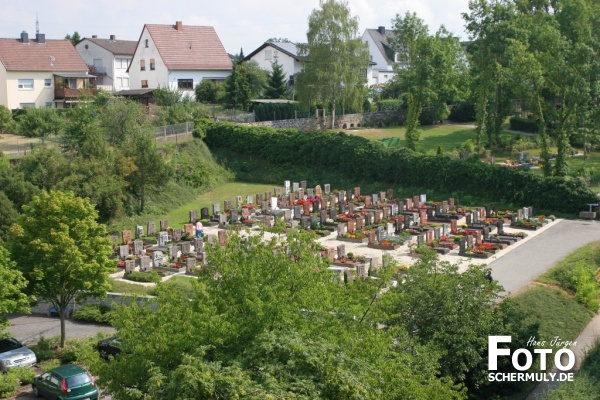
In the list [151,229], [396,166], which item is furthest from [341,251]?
[396,166]

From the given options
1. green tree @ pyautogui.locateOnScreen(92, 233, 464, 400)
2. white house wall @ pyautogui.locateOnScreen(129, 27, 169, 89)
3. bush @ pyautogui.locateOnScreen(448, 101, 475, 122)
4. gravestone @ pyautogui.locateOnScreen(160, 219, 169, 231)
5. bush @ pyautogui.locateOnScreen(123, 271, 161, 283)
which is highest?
white house wall @ pyautogui.locateOnScreen(129, 27, 169, 89)

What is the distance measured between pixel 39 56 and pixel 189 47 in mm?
13072

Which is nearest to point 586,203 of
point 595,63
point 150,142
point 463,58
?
point 595,63

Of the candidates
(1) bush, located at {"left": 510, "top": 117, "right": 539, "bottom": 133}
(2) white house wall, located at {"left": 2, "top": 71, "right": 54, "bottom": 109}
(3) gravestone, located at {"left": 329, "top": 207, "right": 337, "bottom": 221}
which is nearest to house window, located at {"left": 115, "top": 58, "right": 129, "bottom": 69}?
(2) white house wall, located at {"left": 2, "top": 71, "right": 54, "bottom": 109}

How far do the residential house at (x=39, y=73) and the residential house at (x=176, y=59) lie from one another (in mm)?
5756

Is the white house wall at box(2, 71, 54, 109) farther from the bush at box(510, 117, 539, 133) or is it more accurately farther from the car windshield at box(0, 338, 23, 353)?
the car windshield at box(0, 338, 23, 353)

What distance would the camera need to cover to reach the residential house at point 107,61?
77.0 metres

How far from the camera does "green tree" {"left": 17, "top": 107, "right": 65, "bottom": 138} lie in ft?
162

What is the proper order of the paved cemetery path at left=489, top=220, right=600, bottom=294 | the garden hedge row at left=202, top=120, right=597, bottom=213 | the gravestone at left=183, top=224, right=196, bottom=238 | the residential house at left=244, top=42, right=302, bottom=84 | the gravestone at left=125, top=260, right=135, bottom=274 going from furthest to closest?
the residential house at left=244, top=42, right=302, bottom=84, the garden hedge row at left=202, top=120, right=597, bottom=213, the gravestone at left=183, top=224, right=196, bottom=238, the gravestone at left=125, top=260, right=135, bottom=274, the paved cemetery path at left=489, top=220, right=600, bottom=294

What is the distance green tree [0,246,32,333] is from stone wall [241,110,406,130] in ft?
117

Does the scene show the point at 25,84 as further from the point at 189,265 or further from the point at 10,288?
the point at 10,288

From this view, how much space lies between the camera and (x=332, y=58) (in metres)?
60.3

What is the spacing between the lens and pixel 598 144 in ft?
176

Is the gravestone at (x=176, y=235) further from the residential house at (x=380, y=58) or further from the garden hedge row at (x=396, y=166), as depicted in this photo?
the residential house at (x=380, y=58)
